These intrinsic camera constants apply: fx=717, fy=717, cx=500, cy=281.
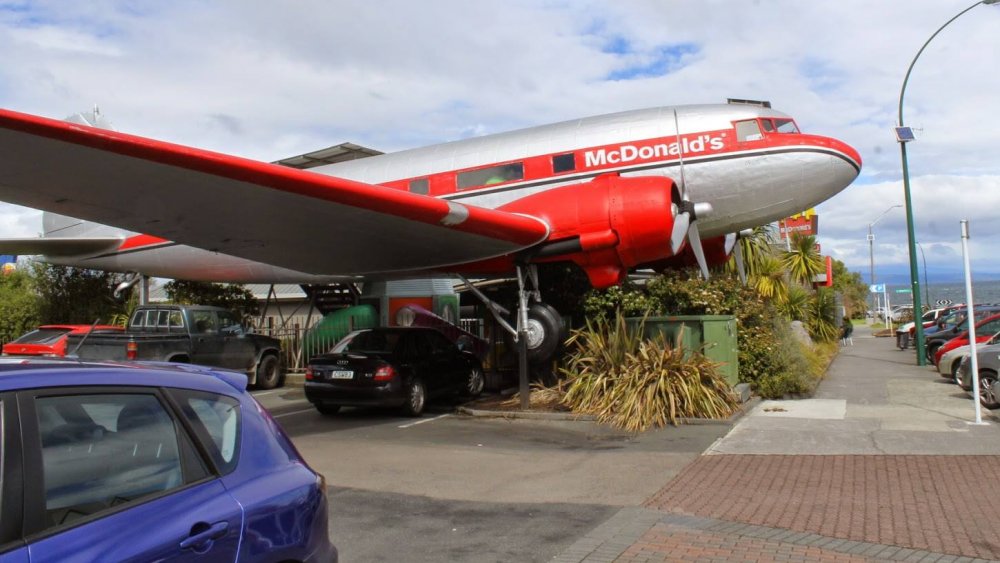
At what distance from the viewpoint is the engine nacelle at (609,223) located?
1116cm

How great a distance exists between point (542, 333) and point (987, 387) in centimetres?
731

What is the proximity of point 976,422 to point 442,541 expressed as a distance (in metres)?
8.39

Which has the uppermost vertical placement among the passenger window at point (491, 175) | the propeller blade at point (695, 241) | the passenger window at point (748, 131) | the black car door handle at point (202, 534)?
the passenger window at point (748, 131)

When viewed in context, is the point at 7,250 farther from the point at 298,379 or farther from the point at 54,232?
the point at 298,379

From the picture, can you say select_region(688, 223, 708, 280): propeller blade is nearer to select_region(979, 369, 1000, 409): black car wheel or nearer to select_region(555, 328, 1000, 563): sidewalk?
select_region(555, 328, 1000, 563): sidewalk

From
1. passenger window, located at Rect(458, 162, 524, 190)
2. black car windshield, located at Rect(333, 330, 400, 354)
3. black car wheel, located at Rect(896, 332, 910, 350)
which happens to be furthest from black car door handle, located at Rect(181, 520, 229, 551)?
black car wheel, located at Rect(896, 332, 910, 350)

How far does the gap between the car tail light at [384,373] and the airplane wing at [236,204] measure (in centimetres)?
204

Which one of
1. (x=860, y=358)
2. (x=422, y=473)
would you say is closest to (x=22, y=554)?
(x=422, y=473)

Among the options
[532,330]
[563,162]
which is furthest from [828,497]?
[563,162]

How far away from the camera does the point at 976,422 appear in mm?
10055

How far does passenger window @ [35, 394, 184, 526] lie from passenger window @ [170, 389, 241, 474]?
0.10 meters

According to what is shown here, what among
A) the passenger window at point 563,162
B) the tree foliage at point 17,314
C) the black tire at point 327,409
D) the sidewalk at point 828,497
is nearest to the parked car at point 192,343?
the black tire at point 327,409

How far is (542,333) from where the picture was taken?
11.9 m

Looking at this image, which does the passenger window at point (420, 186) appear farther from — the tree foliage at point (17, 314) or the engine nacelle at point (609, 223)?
the tree foliage at point (17, 314)
